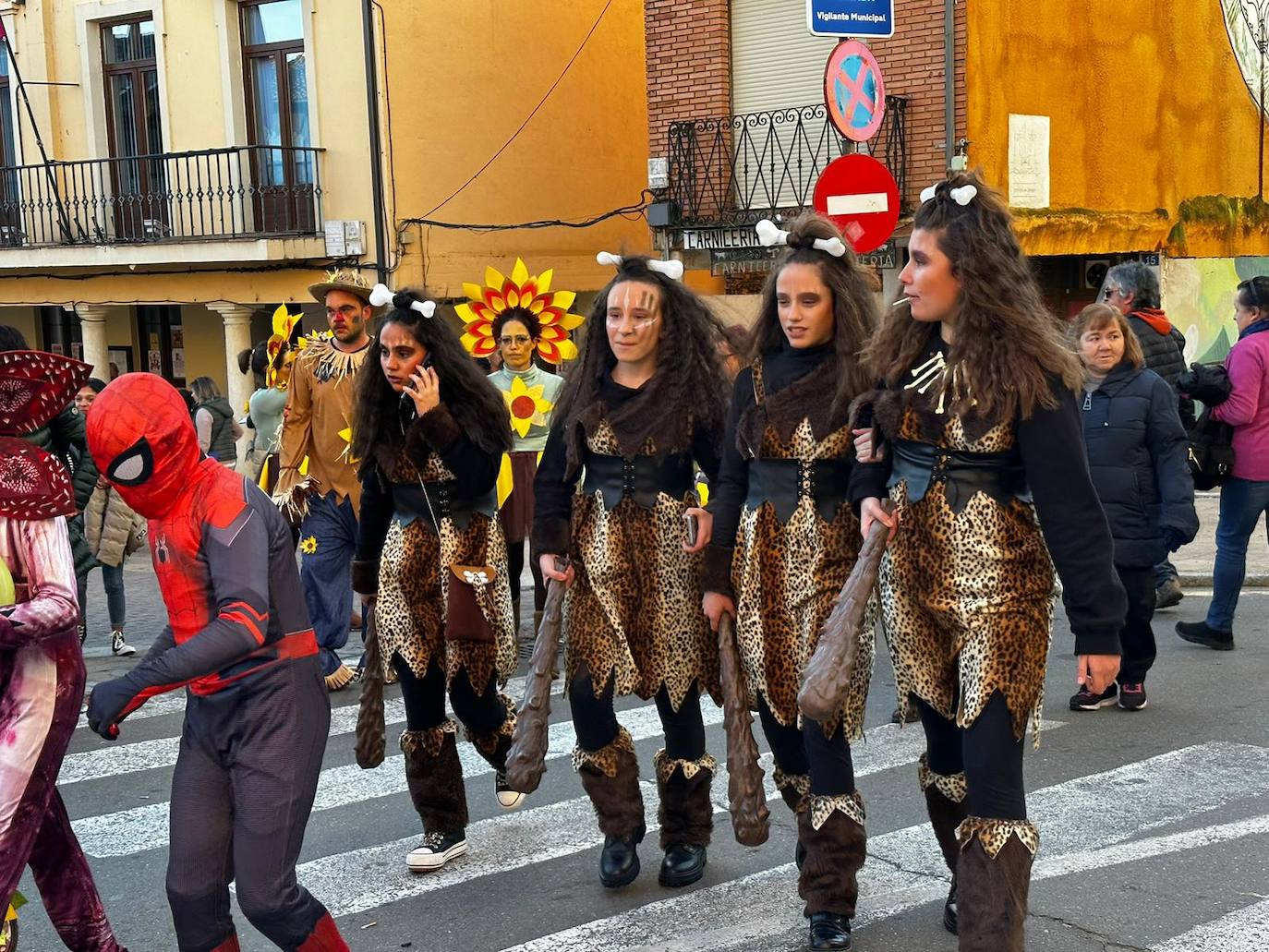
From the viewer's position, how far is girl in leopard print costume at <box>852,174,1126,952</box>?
3.92 m

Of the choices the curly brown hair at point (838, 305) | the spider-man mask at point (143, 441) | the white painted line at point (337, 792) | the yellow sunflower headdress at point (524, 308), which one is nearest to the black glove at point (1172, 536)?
the white painted line at point (337, 792)

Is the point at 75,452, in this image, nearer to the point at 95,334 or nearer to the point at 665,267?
the point at 665,267

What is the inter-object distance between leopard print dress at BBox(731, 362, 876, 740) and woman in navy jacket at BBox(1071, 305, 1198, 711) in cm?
309

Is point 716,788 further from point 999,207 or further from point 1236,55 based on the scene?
point 1236,55

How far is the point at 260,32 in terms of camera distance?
20.0 m

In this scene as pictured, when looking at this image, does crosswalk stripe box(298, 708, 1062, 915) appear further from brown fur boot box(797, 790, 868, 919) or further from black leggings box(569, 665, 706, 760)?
brown fur boot box(797, 790, 868, 919)

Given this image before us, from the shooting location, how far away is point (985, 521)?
404 centimetres

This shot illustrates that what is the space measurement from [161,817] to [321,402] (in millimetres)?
2762

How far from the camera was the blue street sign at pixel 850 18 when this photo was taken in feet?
33.4

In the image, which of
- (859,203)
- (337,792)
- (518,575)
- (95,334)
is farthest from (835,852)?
(95,334)

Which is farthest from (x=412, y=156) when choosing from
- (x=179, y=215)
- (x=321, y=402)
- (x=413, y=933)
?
(x=413, y=933)

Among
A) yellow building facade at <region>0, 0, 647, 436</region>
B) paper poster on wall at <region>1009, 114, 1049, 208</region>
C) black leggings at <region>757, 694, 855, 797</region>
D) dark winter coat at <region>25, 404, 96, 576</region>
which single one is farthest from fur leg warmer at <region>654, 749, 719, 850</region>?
yellow building facade at <region>0, 0, 647, 436</region>

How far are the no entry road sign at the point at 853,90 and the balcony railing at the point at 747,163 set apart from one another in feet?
18.5

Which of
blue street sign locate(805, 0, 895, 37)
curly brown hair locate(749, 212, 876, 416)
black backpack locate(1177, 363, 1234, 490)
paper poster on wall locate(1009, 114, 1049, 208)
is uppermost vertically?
blue street sign locate(805, 0, 895, 37)
